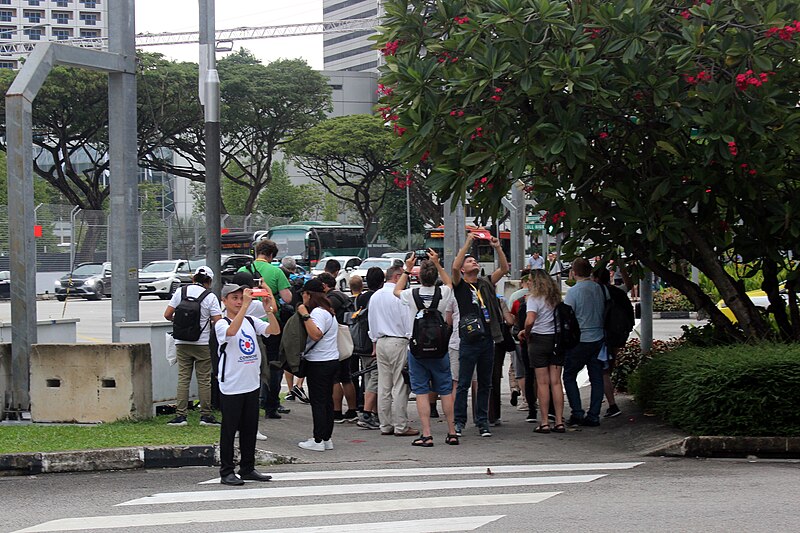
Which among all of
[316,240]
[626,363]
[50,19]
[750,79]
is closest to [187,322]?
[750,79]

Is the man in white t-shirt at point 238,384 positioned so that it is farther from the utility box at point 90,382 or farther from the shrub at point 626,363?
the shrub at point 626,363

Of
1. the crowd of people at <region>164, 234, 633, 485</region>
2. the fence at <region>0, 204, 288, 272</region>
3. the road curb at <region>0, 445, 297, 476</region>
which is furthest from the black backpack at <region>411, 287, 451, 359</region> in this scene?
the fence at <region>0, 204, 288, 272</region>

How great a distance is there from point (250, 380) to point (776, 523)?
4.27m

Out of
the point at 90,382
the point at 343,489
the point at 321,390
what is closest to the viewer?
the point at 343,489

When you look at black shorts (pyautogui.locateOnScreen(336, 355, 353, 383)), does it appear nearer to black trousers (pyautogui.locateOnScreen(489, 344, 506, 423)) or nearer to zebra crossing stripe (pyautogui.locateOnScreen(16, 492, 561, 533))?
black trousers (pyautogui.locateOnScreen(489, 344, 506, 423))

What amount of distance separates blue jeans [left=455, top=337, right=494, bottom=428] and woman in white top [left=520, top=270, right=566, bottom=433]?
61 cm

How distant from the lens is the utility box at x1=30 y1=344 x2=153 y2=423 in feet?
37.6

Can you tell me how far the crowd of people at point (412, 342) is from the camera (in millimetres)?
10844

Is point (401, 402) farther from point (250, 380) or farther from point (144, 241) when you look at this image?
point (144, 241)

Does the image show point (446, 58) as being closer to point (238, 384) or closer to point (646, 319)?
point (238, 384)

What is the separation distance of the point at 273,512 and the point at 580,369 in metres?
5.72

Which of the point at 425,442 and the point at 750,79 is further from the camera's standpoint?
the point at 425,442

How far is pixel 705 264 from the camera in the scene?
12.1 metres

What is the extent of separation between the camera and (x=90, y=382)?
A: 1154 cm
